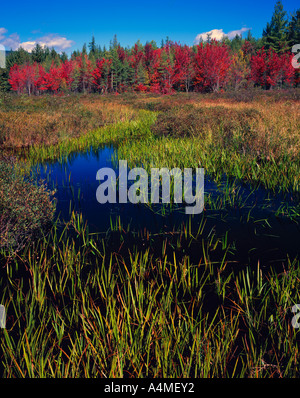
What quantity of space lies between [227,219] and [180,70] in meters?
67.2

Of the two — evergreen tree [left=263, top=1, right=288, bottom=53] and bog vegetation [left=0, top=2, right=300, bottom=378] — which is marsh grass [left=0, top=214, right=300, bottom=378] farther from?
evergreen tree [left=263, top=1, right=288, bottom=53]

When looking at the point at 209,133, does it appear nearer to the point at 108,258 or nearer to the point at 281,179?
the point at 281,179

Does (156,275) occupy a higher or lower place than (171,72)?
lower

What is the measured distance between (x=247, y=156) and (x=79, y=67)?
276ft

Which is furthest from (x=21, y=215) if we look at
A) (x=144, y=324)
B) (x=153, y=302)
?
(x=144, y=324)

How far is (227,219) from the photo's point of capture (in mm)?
4848

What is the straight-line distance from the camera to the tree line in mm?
51400

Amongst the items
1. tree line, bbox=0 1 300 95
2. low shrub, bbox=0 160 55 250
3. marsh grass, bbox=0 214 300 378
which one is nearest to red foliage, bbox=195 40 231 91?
tree line, bbox=0 1 300 95

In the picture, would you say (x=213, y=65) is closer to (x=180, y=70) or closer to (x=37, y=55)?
(x=180, y=70)

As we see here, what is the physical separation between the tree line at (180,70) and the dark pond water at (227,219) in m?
53.1

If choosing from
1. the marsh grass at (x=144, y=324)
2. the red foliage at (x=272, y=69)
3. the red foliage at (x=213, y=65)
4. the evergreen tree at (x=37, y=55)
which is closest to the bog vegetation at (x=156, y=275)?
the marsh grass at (x=144, y=324)

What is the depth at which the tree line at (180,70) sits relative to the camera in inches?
2024

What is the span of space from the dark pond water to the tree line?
53.1m

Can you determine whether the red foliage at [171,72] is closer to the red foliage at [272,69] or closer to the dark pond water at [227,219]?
the red foliage at [272,69]
